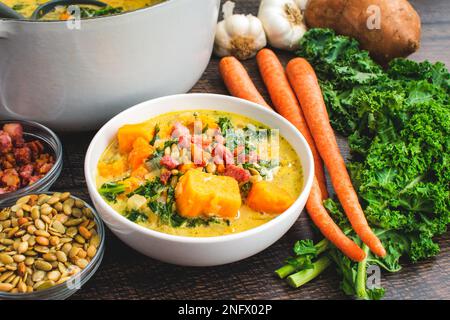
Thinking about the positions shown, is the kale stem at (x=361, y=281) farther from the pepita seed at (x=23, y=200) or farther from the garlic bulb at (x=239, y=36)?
the garlic bulb at (x=239, y=36)

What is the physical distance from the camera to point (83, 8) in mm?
2582

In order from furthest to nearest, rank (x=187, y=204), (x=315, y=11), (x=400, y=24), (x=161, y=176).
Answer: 1. (x=315, y=11)
2. (x=400, y=24)
3. (x=161, y=176)
4. (x=187, y=204)

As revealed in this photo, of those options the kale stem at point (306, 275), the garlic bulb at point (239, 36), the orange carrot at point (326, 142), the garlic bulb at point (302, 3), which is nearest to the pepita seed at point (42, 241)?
the kale stem at point (306, 275)

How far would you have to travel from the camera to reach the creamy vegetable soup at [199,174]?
1945 mm

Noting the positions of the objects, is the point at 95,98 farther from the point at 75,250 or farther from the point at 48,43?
the point at 75,250

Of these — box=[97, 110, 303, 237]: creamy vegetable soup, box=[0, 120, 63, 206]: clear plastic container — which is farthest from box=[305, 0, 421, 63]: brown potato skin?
box=[0, 120, 63, 206]: clear plastic container

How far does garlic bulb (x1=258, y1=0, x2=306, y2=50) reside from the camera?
321cm

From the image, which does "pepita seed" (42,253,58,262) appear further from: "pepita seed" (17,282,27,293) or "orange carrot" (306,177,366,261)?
"orange carrot" (306,177,366,261)

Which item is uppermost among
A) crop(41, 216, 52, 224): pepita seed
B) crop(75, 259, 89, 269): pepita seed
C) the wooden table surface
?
crop(41, 216, 52, 224): pepita seed

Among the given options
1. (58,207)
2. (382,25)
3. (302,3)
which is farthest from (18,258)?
(302,3)

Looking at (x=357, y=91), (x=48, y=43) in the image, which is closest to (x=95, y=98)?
(x=48, y=43)

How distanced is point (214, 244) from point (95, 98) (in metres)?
0.88

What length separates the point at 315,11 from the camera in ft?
10.6

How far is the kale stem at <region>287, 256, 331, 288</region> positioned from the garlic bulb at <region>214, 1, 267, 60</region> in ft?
5.09
